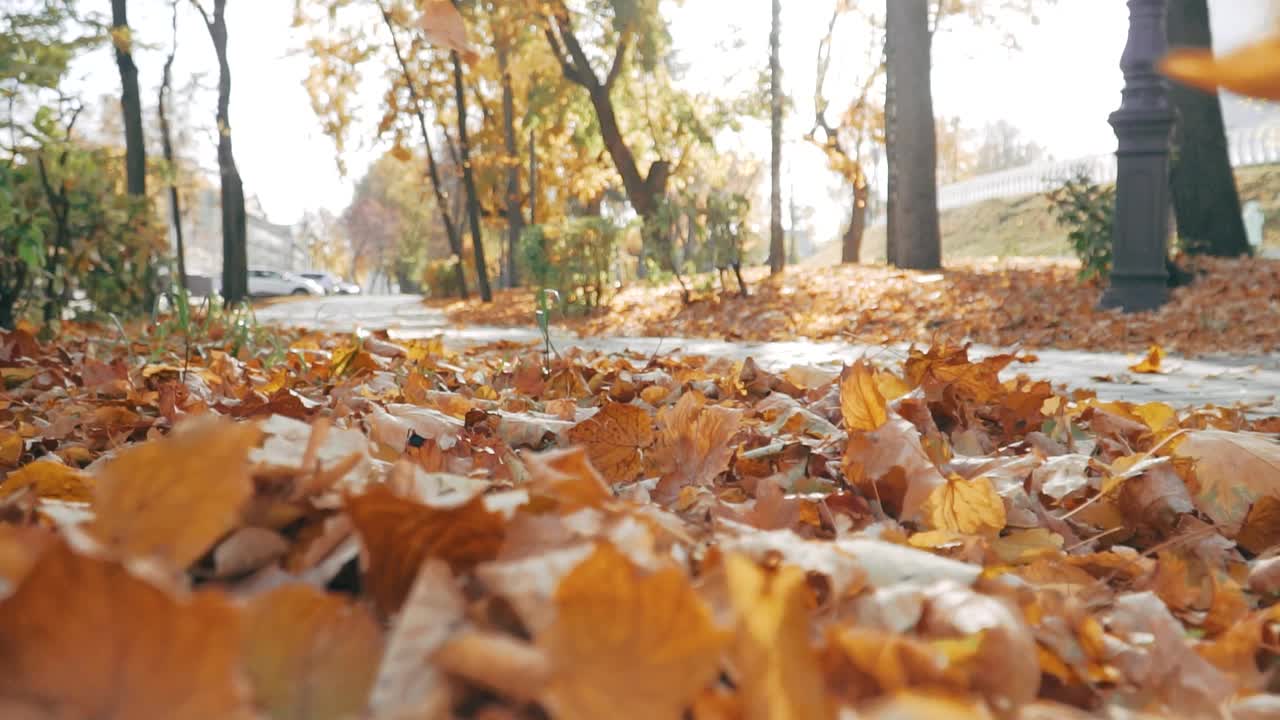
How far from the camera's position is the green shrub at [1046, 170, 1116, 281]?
360 inches

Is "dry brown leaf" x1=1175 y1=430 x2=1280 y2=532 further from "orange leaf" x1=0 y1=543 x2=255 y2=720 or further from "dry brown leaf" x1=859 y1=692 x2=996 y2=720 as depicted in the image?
"orange leaf" x1=0 y1=543 x2=255 y2=720

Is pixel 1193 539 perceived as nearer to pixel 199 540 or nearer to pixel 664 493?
pixel 664 493

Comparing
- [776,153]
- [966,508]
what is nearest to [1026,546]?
[966,508]

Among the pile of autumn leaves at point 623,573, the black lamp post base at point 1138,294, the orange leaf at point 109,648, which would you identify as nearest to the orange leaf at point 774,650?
the pile of autumn leaves at point 623,573

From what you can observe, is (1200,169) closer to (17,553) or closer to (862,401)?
(862,401)

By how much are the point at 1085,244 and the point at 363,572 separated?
32.3ft

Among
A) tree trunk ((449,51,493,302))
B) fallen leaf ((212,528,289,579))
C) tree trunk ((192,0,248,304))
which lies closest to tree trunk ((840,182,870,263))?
tree trunk ((449,51,493,302))

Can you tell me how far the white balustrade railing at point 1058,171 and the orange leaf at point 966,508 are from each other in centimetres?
2051

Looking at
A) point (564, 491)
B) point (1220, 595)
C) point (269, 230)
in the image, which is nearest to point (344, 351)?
point (564, 491)

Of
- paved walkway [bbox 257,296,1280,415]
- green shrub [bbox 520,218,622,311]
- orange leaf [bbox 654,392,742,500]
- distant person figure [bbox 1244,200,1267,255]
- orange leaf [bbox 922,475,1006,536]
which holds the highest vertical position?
distant person figure [bbox 1244,200,1267,255]

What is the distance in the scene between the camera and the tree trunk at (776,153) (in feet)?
48.8

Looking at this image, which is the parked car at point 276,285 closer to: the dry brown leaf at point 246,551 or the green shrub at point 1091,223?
the green shrub at point 1091,223

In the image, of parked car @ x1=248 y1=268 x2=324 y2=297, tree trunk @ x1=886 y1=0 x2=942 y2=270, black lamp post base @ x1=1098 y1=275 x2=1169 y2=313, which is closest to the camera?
black lamp post base @ x1=1098 y1=275 x2=1169 y2=313

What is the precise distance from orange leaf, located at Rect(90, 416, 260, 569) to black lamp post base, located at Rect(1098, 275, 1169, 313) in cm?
800
